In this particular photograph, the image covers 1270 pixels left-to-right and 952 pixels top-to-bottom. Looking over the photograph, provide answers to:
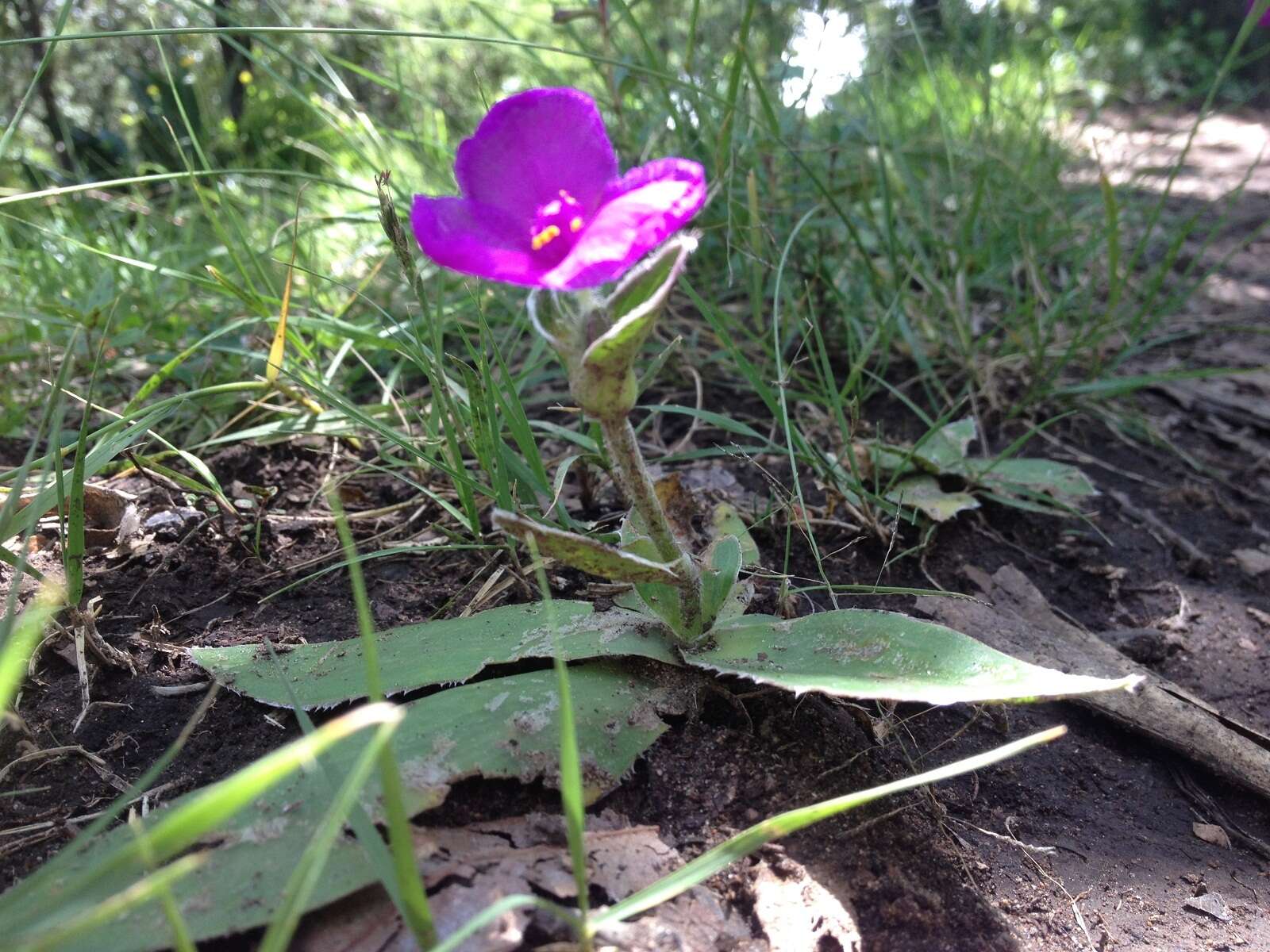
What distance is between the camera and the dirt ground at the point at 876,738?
925 millimetres

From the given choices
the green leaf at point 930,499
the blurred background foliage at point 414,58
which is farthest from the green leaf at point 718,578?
the blurred background foliage at point 414,58

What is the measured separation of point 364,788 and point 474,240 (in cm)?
55

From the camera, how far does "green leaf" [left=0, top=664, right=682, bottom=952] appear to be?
74 cm

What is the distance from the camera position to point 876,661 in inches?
37.7

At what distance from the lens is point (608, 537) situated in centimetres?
130

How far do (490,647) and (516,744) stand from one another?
0.16m

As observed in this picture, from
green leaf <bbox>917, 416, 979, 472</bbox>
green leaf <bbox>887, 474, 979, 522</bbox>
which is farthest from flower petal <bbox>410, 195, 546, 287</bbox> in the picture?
green leaf <bbox>917, 416, 979, 472</bbox>

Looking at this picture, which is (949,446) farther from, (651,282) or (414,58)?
(414,58)

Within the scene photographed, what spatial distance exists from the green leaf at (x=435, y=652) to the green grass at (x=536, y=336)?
0.61ft

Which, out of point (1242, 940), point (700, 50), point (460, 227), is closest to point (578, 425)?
point (460, 227)

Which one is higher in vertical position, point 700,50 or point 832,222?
point 700,50

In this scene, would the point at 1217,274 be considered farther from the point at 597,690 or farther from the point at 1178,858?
the point at 597,690

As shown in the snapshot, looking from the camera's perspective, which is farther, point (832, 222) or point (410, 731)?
point (832, 222)

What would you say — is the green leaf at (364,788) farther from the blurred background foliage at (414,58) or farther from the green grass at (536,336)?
the blurred background foliage at (414,58)
